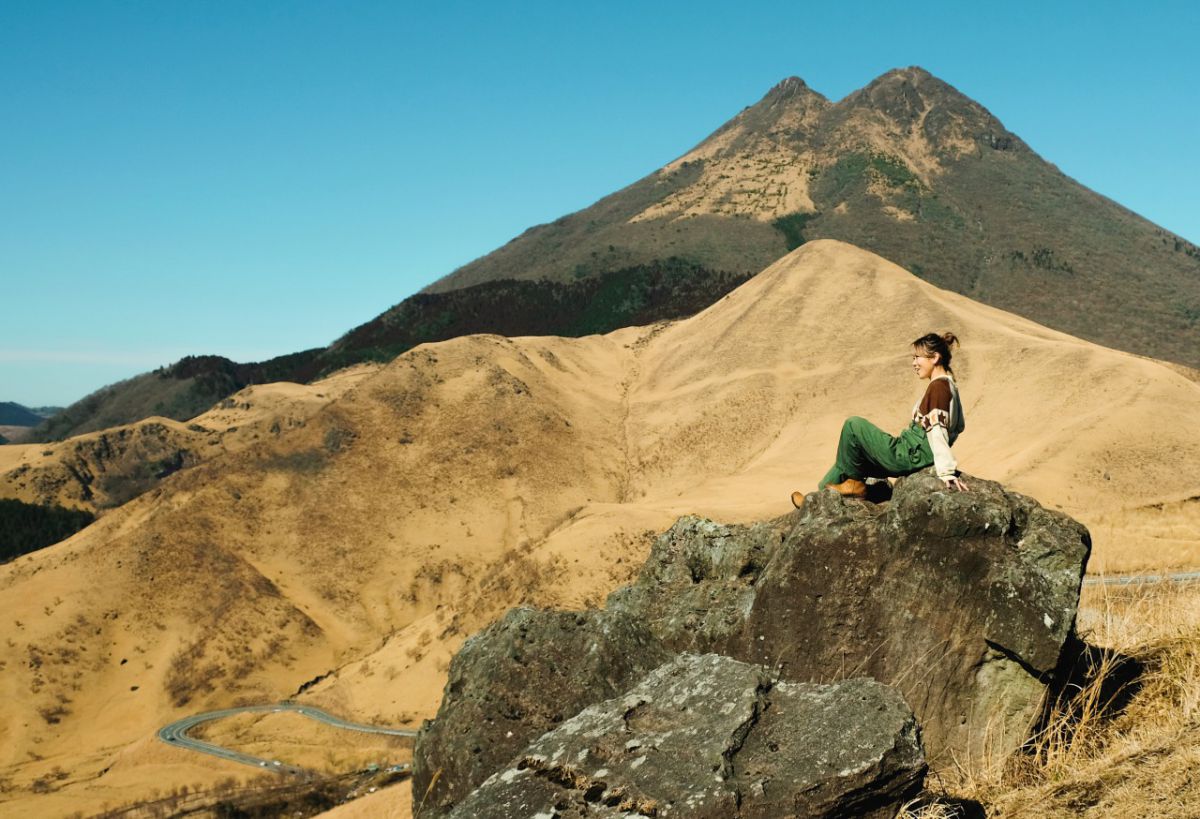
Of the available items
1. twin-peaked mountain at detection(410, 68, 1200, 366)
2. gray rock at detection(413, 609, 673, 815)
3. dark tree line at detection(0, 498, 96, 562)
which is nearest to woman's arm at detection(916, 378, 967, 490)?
gray rock at detection(413, 609, 673, 815)

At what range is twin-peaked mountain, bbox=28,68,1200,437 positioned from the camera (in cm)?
9775

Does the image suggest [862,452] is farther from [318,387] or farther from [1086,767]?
[318,387]

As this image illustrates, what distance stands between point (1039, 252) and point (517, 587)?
326ft

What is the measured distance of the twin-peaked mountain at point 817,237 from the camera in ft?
321

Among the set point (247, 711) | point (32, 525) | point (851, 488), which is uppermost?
point (851, 488)

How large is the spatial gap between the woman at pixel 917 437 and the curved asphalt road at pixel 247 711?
21.9 meters

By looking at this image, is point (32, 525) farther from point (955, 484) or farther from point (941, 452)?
point (955, 484)

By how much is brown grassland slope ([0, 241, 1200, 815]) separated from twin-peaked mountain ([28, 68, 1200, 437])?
33.6m

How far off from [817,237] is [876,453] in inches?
4558

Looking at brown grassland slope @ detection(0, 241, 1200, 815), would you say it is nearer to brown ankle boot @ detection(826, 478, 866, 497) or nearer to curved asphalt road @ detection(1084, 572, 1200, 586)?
curved asphalt road @ detection(1084, 572, 1200, 586)

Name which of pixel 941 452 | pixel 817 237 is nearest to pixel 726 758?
pixel 941 452

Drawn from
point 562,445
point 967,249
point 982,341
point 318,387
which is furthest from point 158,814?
point 967,249

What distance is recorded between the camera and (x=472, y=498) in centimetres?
4762

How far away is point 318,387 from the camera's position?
82.6 metres
